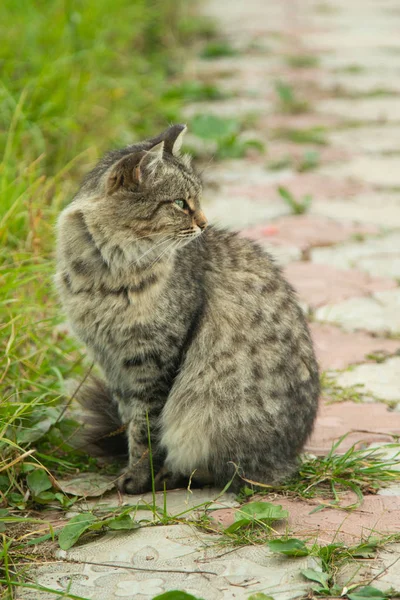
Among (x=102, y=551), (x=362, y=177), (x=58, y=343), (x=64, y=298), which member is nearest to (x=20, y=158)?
(x=58, y=343)

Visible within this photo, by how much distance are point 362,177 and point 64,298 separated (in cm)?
330

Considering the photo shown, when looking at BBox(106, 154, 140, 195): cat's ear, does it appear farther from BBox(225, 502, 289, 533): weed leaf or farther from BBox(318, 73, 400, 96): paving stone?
BBox(318, 73, 400, 96): paving stone

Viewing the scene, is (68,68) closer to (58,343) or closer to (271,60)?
(58,343)

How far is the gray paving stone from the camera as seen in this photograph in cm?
246

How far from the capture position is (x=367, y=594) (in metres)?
2.35

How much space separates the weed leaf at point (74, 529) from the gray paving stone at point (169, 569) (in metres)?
0.03

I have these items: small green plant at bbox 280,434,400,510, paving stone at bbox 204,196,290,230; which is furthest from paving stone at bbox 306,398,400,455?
paving stone at bbox 204,196,290,230

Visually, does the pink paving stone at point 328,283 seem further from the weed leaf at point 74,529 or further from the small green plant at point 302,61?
the small green plant at point 302,61

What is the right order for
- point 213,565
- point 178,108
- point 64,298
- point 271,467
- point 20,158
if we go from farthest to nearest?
point 178,108
point 20,158
point 64,298
point 271,467
point 213,565

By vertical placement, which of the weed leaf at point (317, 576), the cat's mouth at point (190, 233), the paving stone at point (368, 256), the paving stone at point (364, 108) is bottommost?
the weed leaf at point (317, 576)

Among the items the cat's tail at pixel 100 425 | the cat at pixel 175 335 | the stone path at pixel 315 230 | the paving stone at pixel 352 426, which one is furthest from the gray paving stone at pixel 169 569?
the paving stone at pixel 352 426

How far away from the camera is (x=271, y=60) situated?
28.5 feet

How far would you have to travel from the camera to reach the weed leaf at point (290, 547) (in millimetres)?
2564

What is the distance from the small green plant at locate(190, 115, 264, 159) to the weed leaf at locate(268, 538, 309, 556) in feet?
13.3
